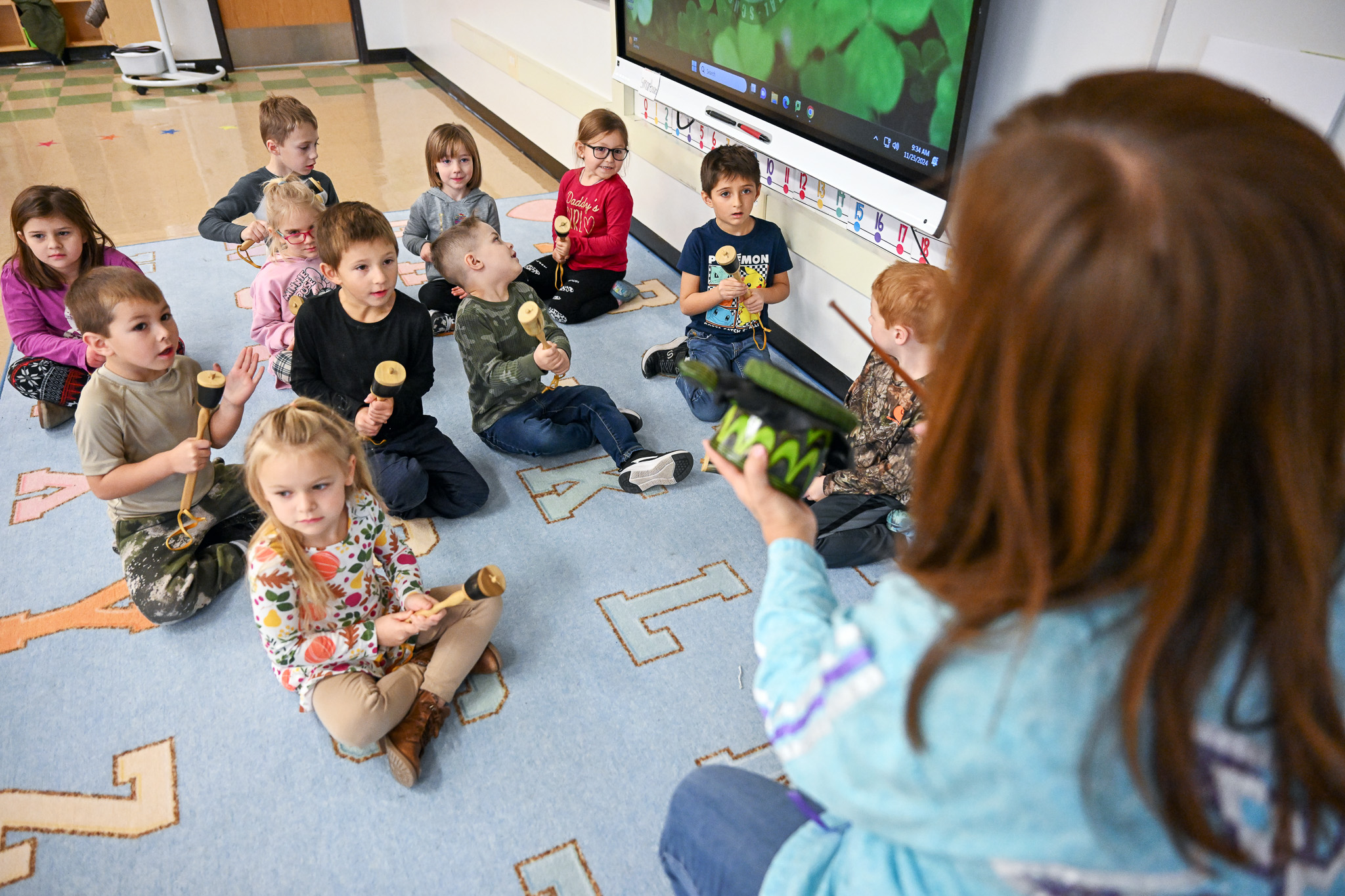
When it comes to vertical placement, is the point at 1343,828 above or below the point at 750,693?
above

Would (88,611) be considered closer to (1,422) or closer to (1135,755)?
(1,422)

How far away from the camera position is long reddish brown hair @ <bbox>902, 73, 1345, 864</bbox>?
448 mm

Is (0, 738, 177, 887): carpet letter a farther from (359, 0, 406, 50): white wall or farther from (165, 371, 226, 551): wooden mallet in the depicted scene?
(359, 0, 406, 50): white wall

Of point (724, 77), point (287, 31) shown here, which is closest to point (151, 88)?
point (287, 31)

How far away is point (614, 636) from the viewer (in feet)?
5.58

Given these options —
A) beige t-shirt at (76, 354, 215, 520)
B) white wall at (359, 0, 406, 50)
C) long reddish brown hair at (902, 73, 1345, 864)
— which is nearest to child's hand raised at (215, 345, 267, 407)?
beige t-shirt at (76, 354, 215, 520)

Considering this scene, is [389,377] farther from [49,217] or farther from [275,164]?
[275,164]

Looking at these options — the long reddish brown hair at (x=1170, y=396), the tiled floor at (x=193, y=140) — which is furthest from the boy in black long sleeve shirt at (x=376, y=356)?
the long reddish brown hair at (x=1170, y=396)

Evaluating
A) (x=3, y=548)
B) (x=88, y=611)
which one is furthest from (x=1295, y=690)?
(x=3, y=548)

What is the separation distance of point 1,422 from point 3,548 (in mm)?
659

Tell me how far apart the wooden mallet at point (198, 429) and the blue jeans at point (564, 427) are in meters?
0.72

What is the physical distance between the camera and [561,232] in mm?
2971

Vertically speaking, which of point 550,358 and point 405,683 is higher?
point 550,358

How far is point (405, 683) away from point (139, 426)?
32.5 inches
